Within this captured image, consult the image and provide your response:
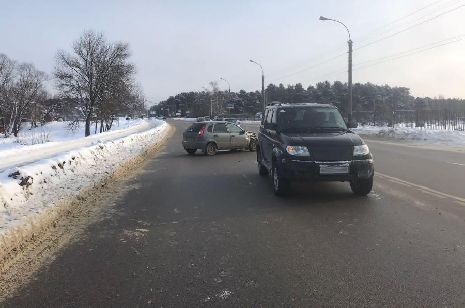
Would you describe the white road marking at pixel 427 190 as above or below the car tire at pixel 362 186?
below

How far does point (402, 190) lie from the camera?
1065cm

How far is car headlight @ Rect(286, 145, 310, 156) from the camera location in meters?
9.41

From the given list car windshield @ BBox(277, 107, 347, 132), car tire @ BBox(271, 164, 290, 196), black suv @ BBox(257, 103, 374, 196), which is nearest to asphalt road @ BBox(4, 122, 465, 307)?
car tire @ BBox(271, 164, 290, 196)

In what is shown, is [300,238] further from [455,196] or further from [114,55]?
[114,55]

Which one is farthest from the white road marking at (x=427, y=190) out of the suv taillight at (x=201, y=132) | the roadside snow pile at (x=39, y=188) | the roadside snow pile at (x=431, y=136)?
the roadside snow pile at (x=431, y=136)

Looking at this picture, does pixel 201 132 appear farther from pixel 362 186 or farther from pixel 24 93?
pixel 24 93

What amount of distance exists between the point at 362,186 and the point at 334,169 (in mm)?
945

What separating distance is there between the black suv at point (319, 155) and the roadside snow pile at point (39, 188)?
4028mm

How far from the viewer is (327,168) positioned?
364 inches

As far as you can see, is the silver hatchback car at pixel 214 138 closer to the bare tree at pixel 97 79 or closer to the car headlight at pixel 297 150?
the car headlight at pixel 297 150

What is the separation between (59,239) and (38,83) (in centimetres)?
9269

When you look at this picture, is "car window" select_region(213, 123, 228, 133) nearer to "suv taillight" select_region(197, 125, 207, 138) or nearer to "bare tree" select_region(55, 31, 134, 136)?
"suv taillight" select_region(197, 125, 207, 138)

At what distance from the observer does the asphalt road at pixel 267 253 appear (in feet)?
15.0

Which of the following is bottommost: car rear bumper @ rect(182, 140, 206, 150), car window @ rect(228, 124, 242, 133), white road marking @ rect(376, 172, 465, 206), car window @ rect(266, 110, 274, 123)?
white road marking @ rect(376, 172, 465, 206)
